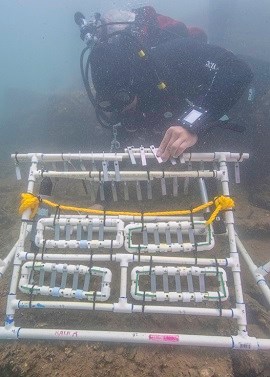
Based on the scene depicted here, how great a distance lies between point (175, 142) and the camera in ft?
12.1

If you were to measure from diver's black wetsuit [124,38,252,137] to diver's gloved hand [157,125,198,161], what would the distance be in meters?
0.19

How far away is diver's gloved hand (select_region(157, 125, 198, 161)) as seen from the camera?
3693mm

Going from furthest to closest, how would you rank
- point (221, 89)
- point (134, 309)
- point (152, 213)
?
point (221, 89) < point (152, 213) < point (134, 309)

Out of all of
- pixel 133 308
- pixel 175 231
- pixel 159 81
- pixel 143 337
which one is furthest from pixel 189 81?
pixel 143 337

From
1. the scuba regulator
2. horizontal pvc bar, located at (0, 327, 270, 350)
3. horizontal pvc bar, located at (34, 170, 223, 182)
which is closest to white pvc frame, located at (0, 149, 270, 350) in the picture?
horizontal pvc bar, located at (0, 327, 270, 350)

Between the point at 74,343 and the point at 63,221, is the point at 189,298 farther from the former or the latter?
the point at 63,221

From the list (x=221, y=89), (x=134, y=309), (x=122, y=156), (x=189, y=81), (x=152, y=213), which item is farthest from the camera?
(x=189, y=81)

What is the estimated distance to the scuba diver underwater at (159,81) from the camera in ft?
13.2

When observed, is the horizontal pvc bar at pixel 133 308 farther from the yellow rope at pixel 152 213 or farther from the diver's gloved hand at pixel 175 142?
the diver's gloved hand at pixel 175 142

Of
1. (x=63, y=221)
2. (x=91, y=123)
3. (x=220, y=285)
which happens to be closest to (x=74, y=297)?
(x=63, y=221)

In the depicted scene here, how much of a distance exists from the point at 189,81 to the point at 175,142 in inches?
56.8

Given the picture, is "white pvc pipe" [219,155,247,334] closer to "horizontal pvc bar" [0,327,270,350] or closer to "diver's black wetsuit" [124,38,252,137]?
"horizontal pvc bar" [0,327,270,350]

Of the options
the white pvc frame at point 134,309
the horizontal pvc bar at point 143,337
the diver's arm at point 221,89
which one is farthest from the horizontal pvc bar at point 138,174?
the horizontal pvc bar at point 143,337

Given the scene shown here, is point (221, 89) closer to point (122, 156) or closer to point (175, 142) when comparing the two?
point (175, 142)
